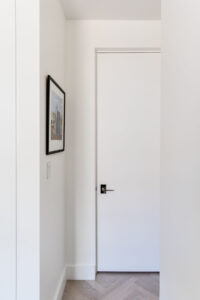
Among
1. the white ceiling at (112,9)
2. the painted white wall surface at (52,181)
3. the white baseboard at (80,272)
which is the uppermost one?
the white ceiling at (112,9)

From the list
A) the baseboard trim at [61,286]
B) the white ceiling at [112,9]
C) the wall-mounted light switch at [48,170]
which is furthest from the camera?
the white ceiling at [112,9]

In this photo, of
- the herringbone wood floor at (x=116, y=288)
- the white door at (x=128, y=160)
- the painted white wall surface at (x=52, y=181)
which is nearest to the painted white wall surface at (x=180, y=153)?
the painted white wall surface at (x=52, y=181)

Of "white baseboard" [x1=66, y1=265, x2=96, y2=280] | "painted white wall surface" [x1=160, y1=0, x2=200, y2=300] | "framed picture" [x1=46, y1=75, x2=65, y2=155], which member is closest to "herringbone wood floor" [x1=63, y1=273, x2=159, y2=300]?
"white baseboard" [x1=66, y1=265, x2=96, y2=280]

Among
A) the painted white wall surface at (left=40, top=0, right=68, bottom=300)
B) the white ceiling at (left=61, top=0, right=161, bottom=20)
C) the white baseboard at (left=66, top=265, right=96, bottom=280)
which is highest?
the white ceiling at (left=61, top=0, right=161, bottom=20)

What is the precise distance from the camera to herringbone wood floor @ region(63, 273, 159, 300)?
204 cm

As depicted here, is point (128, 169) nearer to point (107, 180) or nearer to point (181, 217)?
point (107, 180)

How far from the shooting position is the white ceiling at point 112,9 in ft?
6.46
